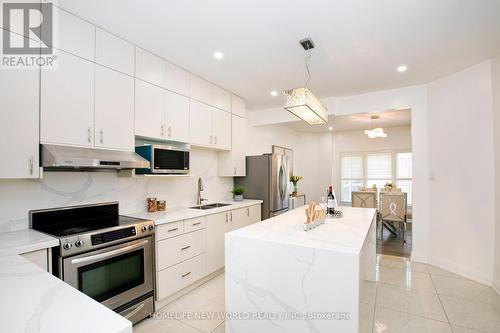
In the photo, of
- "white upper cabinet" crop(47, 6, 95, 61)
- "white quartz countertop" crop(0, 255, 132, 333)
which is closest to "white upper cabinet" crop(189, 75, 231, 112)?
"white upper cabinet" crop(47, 6, 95, 61)

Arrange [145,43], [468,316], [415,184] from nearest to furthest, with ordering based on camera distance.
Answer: [468,316]
[145,43]
[415,184]

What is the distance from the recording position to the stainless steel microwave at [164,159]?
103 inches

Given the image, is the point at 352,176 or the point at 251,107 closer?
the point at 251,107

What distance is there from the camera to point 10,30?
5.60 ft

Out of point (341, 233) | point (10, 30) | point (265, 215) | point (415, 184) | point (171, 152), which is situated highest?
point (10, 30)

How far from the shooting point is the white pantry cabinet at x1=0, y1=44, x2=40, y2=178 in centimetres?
166

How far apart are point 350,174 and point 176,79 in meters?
6.05

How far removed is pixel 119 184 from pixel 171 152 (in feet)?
2.08

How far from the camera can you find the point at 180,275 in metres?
2.59

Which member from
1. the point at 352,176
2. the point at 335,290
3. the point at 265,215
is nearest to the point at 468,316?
the point at 335,290

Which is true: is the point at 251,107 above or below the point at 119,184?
above

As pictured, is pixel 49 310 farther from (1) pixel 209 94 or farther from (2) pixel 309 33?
(1) pixel 209 94

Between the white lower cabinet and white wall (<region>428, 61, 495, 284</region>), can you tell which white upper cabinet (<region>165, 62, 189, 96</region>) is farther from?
white wall (<region>428, 61, 495, 284</region>)

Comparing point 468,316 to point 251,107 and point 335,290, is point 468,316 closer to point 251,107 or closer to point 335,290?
point 335,290
